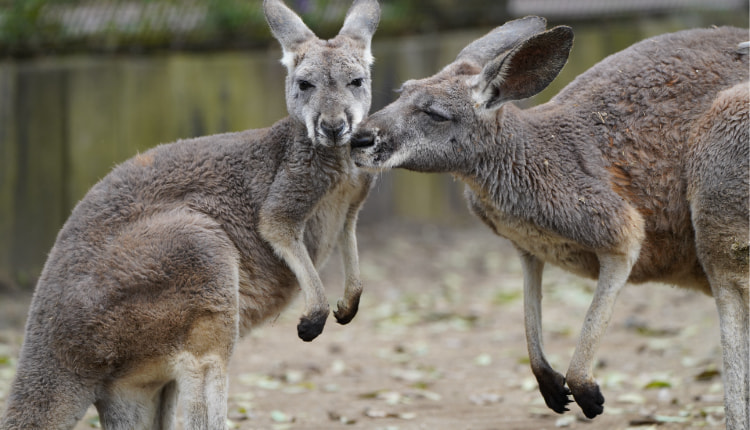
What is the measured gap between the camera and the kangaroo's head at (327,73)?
513 centimetres

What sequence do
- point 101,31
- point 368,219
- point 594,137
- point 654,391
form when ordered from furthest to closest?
point 368,219
point 101,31
point 654,391
point 594,137

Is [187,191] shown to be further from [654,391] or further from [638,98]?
[654,391]

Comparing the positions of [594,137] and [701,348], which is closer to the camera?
[594,137]

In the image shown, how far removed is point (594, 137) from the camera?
17.5 ft

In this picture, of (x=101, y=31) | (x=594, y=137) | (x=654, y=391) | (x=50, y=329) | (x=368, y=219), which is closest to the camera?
(x=50, y=329)

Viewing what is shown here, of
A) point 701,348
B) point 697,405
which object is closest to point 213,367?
point 697,405

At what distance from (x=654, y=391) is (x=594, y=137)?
2.43 metres

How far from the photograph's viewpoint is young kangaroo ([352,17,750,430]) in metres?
5.03

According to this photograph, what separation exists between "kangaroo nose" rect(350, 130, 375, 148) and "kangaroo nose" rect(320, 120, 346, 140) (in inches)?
4.4

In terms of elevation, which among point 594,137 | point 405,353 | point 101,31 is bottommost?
point 405,353

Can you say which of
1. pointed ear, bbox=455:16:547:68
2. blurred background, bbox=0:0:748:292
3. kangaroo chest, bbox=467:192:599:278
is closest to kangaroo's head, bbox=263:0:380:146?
pointed ear, bbox=455:16:547:68

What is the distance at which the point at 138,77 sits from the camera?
10.6 m

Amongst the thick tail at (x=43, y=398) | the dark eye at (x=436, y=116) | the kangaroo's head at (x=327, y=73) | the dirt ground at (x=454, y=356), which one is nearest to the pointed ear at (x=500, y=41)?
the dark eye at (x=436, y=116)

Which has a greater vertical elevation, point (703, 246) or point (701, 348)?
point (703, 246)
